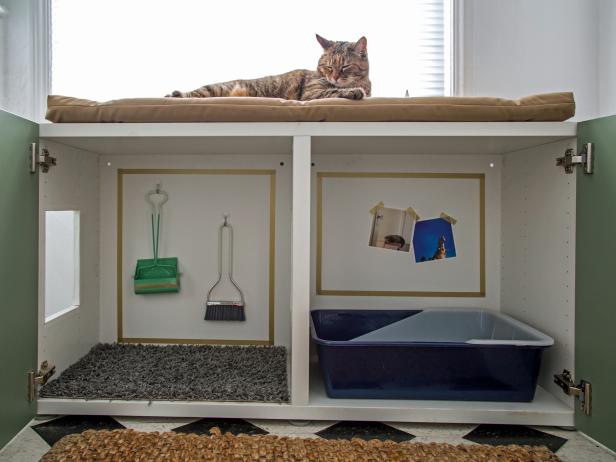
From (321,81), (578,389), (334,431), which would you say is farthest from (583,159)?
(334,431)

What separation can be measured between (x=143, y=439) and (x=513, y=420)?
3.17ft

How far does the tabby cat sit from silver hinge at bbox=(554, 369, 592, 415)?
3.49 ft

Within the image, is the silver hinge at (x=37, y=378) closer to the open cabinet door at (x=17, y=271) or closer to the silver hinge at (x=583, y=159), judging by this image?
the open cabinet door at (x=17, y=271)

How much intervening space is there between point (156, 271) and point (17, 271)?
0.67 meters

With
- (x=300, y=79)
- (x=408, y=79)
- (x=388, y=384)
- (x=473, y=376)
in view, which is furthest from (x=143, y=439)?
(x=408, y=79)

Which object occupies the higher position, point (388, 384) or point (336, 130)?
point (336, 130)

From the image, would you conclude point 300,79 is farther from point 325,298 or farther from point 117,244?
point 117,244

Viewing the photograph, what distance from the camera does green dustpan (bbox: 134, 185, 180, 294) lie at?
1865 millimetres

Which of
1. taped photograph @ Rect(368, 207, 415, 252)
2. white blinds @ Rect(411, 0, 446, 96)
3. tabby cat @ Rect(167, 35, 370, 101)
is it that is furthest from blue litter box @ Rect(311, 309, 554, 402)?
white blinds @ Rect(411, 0, 446, 96)

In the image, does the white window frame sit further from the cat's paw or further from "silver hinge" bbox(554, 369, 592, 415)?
"silver hinge" bbox(554, 369, 592, 415)

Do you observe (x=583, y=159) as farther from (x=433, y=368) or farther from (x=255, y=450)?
(x=255, y=450)

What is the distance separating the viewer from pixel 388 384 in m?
1.37

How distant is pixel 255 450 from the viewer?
1.08m

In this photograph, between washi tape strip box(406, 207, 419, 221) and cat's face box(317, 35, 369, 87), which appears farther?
washi tape strip box(406, 207, 419, 221)
